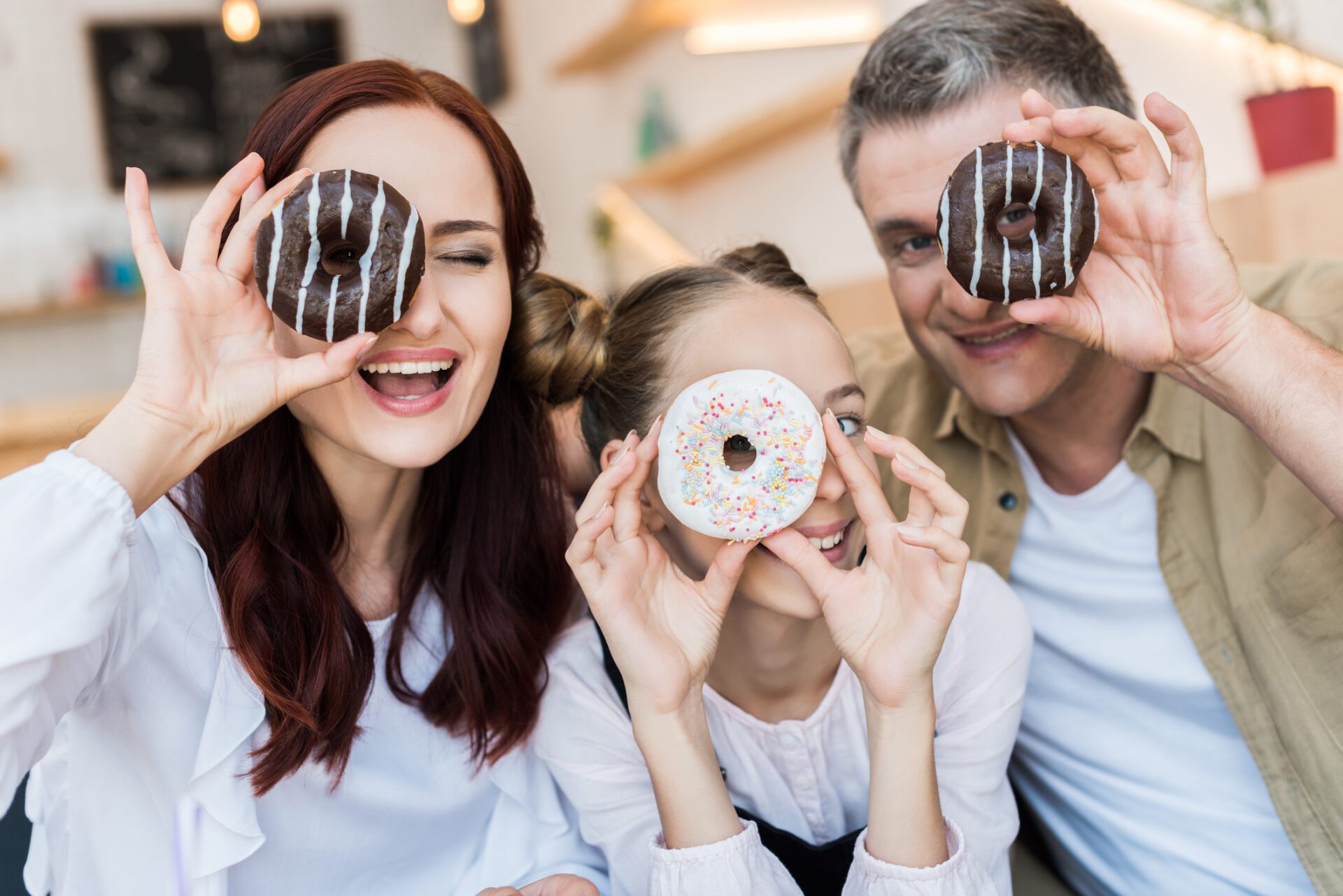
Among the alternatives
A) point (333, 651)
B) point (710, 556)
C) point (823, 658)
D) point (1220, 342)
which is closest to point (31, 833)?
point (333, 651)

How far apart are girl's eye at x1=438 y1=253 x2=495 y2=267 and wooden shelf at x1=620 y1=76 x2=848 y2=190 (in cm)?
218

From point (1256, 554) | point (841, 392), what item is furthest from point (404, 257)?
point (1256, 554)

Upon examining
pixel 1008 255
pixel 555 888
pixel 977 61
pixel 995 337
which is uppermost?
pixel 977 61

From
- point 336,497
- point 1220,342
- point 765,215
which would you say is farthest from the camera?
point 765,215

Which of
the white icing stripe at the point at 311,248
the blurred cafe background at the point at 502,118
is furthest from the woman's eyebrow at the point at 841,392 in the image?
the blurred cafe background at the point at 502,118

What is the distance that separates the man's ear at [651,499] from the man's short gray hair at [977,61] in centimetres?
76

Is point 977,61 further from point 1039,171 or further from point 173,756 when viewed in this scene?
point 173,756

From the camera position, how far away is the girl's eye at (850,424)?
162cm

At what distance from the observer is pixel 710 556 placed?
1.65m

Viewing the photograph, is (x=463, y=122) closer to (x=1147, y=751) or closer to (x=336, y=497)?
(x=336, y=497)

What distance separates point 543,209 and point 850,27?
2268 millimetres

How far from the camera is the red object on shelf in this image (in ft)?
7.59

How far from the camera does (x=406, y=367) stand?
→ 154 cm

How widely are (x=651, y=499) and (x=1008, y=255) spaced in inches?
25.4
